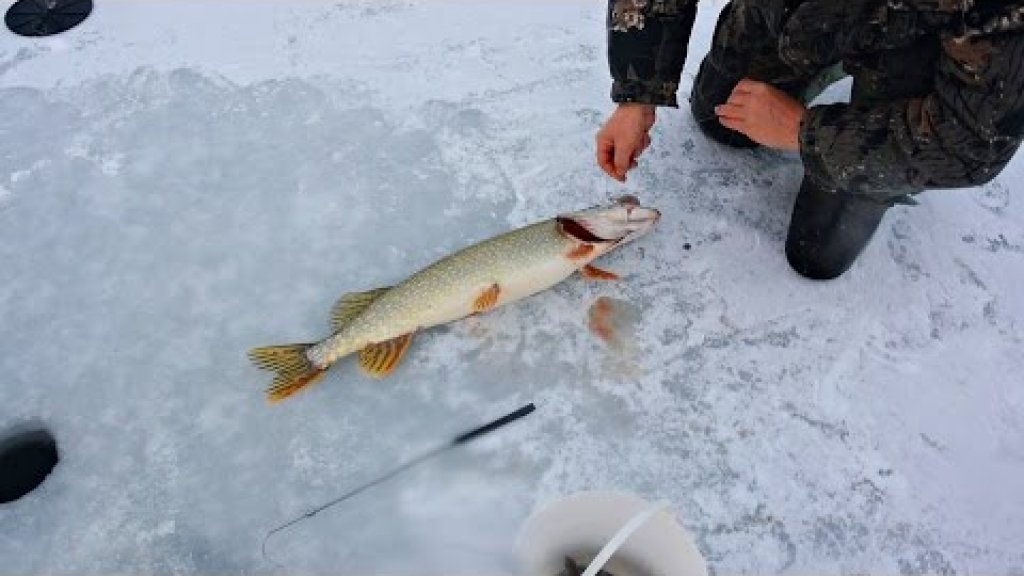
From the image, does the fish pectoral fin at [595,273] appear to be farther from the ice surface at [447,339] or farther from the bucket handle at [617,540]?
the bucket handle at [617,540]

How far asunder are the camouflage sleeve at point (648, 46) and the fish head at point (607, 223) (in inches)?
10.7

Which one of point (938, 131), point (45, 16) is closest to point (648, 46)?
point (938, 131)

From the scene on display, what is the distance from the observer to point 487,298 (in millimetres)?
1953

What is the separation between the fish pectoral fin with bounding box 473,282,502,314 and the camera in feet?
6.40

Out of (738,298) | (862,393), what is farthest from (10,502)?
(862,393)

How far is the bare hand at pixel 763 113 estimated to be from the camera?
1918 mm

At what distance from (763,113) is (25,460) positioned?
192cm

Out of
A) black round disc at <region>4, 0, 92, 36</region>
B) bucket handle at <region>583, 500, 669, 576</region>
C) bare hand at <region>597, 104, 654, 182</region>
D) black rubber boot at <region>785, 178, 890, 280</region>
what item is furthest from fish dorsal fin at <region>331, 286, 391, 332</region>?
black round disc at <region>4, 0, 92, 36</region>

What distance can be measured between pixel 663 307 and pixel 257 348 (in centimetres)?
103

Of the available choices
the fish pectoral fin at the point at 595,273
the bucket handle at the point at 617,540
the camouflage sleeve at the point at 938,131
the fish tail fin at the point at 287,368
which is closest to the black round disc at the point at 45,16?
the fish tail fin at the point at 287,368

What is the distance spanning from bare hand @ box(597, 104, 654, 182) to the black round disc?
6.92 feet

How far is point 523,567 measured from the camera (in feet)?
4.66

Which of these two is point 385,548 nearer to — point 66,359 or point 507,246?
point 507,246

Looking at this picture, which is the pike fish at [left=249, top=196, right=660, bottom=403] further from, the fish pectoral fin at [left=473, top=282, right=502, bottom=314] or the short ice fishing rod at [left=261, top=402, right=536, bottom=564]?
the short ice fishing rod at [left=261, top=402, right=536, bottom=564]
